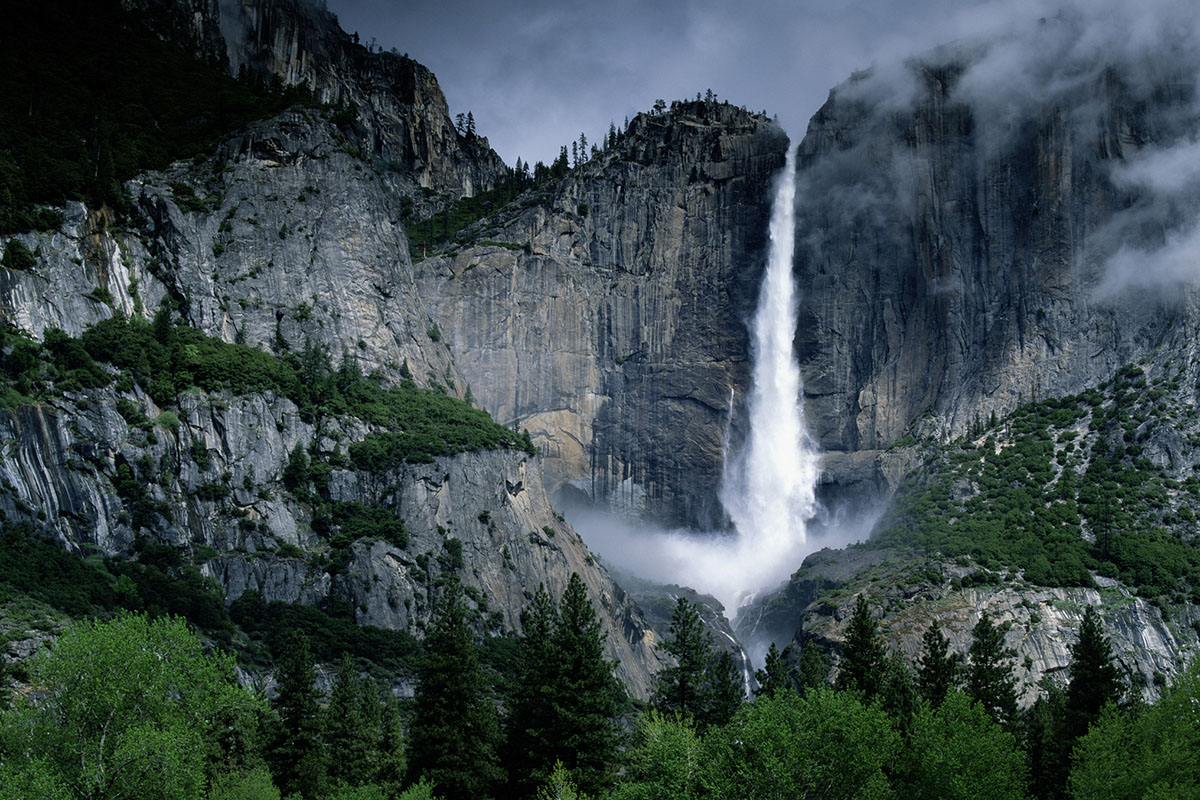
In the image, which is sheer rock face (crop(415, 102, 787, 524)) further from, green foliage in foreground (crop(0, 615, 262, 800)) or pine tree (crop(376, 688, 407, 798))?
green foliage in foreground (crop(0, 615, 262, 800))

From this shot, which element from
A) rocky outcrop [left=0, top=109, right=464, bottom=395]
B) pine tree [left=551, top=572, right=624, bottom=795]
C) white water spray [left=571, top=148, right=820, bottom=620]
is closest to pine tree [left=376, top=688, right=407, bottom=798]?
pine tree [left=551, top=572, right=624, bottom=795]

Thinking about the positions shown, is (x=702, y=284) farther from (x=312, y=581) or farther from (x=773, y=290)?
(x=312, y=581)

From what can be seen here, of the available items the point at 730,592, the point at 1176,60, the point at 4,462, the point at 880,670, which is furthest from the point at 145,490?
the point at 1176,60

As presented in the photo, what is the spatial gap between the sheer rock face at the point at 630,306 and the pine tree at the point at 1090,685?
286ft

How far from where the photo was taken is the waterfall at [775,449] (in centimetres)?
14045

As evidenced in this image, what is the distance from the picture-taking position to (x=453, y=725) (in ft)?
172

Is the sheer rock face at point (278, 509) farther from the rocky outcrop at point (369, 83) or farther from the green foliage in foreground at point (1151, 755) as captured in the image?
the rocky outcrop at point (369, 83)

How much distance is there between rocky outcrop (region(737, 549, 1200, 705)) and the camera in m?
84.9

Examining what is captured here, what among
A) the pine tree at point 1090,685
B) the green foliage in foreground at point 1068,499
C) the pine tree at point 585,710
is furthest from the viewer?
the green foliage in foreground at point 1068,499

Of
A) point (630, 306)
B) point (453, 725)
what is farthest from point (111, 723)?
point (630, 306)

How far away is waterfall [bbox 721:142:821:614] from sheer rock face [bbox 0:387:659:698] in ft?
105

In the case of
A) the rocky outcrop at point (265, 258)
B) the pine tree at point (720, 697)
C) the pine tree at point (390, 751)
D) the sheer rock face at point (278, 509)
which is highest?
the rocky outcrop at point (265, 258)

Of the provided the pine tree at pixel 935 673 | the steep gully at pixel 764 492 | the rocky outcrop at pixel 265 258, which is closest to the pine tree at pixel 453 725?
the pine tree at pixel 935 673

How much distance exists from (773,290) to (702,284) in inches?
379
